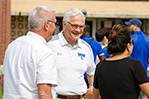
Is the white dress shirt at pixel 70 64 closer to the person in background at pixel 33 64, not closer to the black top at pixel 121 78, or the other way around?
the black top at pixel 121 78

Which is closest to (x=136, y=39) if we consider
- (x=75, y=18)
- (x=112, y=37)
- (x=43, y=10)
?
(x=75, y=18)

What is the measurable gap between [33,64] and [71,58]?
1388 mm

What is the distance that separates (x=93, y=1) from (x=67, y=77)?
1673 cm

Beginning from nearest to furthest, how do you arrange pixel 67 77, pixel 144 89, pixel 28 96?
pixel 28 96
pixel 144 89
pixel 67 77

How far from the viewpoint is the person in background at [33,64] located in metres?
3.05

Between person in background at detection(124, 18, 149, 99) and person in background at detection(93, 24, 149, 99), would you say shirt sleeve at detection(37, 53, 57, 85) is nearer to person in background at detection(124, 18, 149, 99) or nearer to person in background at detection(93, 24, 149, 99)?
person in background at detection(93, 24, 149, 99)

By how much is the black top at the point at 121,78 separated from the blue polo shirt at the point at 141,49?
335 cm

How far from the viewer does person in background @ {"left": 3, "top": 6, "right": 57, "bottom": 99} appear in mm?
3049

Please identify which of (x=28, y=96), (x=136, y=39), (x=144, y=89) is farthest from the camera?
(x=136, y=39)

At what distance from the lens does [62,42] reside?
4.45 meters

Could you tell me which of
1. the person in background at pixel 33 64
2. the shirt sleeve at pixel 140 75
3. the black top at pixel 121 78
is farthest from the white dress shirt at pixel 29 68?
the shirt sleeve at pixel 140 75

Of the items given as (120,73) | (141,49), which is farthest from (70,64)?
(141,49)

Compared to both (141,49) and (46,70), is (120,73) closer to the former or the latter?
(46,70)

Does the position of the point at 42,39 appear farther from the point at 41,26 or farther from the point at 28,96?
the point at 28,96
